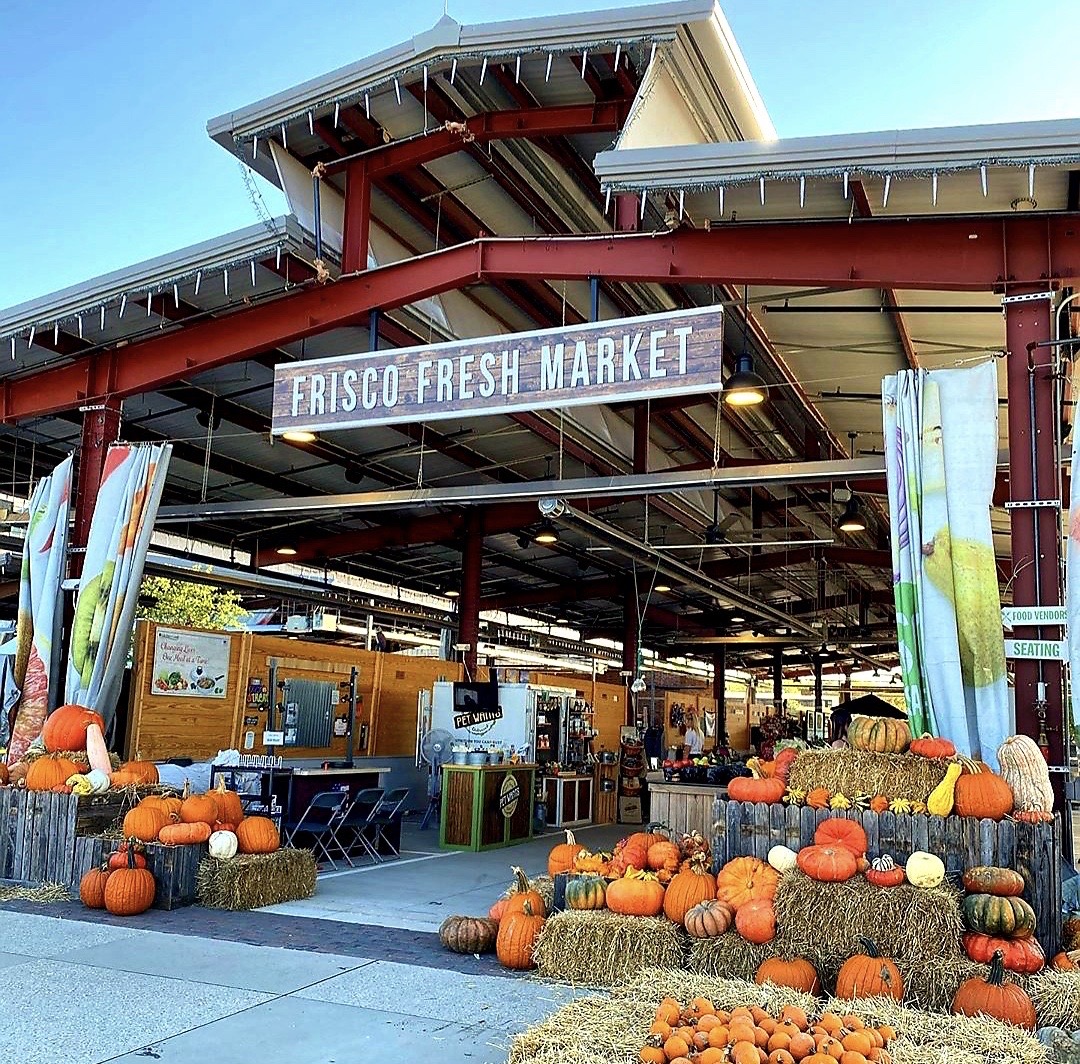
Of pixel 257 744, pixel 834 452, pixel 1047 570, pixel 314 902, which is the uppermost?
pixel 834 452

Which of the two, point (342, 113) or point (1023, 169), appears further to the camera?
point (342, 113)

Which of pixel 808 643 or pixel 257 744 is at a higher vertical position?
pixel 808 643

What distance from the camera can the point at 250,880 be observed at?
7285 millimetres

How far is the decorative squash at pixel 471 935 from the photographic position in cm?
608

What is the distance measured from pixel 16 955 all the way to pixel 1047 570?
6.17 m

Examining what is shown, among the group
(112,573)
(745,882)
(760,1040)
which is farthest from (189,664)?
(760,1040)

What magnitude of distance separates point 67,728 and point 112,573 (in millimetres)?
1448

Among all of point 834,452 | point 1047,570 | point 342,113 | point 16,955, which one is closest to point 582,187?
point 342,113

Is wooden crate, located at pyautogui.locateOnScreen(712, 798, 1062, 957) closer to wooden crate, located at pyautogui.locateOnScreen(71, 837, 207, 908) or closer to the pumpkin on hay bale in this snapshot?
the pumpkin on hay bale

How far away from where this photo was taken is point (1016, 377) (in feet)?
21.5

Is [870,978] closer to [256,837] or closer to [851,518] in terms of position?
[256,837]

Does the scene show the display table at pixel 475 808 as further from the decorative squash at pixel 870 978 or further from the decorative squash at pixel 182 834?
the decorative squash at pixel 870 978

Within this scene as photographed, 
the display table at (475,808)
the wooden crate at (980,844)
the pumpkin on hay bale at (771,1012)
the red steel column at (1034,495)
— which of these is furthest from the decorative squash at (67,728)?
the red steel column at (1034,495)

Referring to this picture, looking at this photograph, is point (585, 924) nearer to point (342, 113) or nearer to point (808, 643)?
point (342, 113)
